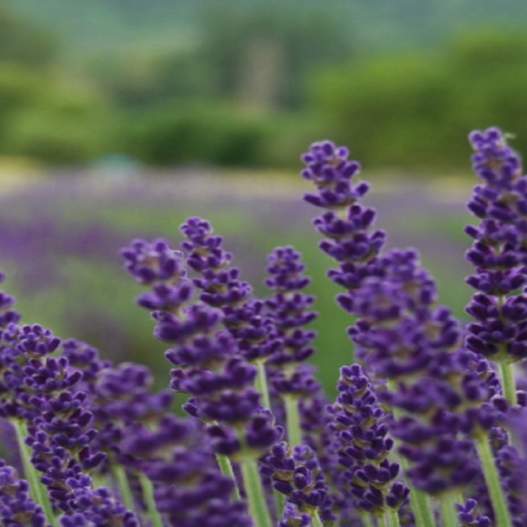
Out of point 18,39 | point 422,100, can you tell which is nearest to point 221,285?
point 422,100

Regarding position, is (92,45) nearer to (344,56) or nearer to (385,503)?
(344,56)

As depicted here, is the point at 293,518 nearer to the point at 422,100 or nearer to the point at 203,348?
the point at 203,348

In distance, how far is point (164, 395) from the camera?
0.81m

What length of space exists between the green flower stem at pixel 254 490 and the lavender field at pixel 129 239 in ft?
16.3

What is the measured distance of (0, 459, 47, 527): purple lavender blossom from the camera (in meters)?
1.05

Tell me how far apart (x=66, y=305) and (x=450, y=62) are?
26036 millimetres

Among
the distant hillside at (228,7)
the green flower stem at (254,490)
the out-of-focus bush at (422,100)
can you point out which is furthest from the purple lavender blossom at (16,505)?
the distant hillside at (228,7)

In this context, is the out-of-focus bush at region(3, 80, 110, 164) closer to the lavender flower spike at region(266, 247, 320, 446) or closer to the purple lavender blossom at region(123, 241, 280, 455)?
the lavender flower spike at region(266, 247, 320, 446)

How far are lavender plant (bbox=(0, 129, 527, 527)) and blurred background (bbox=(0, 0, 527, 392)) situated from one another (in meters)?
4.66

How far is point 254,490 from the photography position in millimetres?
979

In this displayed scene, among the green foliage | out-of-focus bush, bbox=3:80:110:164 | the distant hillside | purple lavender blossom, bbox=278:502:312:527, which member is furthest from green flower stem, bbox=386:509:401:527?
the distant hillside

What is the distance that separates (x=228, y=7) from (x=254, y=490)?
1852 inches

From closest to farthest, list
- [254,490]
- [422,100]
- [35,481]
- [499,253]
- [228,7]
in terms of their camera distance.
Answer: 1. [254,490]
2. [499,253]
3. [35,481]
4. [422,100]
5. [228,7]

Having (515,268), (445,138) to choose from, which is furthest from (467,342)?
(445,138)
